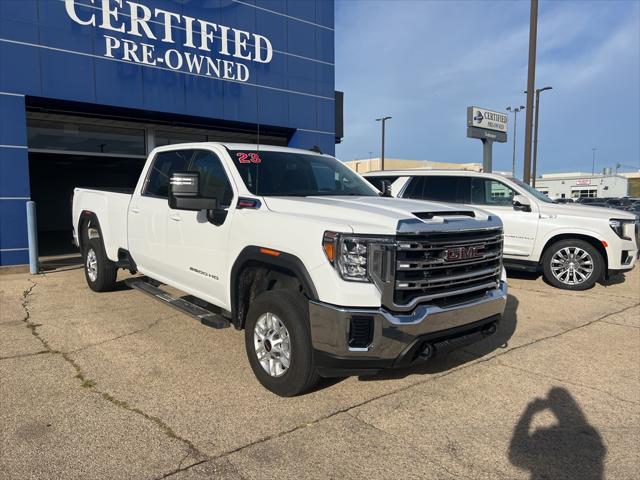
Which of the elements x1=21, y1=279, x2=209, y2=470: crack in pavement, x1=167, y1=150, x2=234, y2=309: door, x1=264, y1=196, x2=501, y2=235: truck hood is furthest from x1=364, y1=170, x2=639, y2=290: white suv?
x1=21, y1=279, x2=209, y2=470: crack in pavement

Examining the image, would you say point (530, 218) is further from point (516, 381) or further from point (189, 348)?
point (189, 348)

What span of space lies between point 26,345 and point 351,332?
360 cm

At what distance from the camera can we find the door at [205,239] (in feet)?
14.0

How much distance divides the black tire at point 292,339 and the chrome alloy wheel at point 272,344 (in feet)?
0.12

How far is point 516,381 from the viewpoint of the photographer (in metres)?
4.16

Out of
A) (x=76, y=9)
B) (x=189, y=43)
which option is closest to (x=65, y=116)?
(x=76, y=9)

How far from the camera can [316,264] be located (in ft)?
10.9

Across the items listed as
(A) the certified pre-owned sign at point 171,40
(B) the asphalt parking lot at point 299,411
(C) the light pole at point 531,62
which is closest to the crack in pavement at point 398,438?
(B) the asphalt parking lot at point 299,411

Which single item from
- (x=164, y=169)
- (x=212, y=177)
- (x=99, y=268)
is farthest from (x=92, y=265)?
(x=212, y=177)

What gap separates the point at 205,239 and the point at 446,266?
86.0 inches

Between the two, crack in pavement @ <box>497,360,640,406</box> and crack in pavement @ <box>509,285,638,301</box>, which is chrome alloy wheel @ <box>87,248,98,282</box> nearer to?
crack in pavement @ <box>497,360,640,406</box>

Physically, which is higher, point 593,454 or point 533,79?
point 533,79

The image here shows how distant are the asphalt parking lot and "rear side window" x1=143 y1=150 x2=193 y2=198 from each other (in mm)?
1551

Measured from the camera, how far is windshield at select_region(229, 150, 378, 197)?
14.6ft
